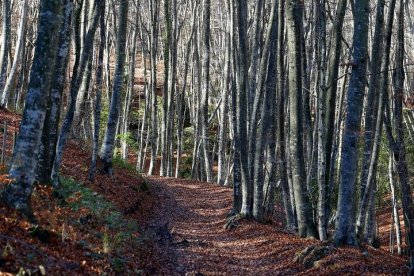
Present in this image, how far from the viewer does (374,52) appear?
11.4 m

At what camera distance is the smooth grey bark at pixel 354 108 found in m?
8.63

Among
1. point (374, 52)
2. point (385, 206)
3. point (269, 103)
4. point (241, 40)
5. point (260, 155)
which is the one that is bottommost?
point (385, 206)

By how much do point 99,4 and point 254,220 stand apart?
720 cm

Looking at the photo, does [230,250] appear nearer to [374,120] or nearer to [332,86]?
[332,86]

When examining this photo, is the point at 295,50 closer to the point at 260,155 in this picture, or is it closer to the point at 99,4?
the point at 260,155

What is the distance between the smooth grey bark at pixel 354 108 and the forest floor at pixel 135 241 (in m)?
1.01

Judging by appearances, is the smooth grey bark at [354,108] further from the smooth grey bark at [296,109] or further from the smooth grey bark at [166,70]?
the smooth grey bark at [166,70]

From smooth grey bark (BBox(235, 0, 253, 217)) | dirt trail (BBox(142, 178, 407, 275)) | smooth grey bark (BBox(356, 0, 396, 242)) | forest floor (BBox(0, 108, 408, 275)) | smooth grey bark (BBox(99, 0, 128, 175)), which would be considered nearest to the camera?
forest floor (BBox(0, 108, 408, 275))

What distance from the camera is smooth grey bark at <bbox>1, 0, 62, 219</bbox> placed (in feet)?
20.8

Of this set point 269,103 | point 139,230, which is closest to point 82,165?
point 139,230

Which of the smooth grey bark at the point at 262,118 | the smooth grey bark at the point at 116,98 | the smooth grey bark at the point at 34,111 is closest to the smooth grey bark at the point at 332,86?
the smooth grey bark at the point at 262,118

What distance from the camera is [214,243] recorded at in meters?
11.4

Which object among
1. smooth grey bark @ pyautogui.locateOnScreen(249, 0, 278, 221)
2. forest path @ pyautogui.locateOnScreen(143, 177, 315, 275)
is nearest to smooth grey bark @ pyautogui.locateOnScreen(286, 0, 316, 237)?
forest path @ pyautogui.locateOnScreen(143, 177, 315, 275)

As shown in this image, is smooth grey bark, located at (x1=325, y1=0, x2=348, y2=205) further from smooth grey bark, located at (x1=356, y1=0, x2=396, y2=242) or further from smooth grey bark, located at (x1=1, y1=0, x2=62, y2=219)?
smooth grey bark, located at (x1=1, y1=0, x2=62, y2=219)
